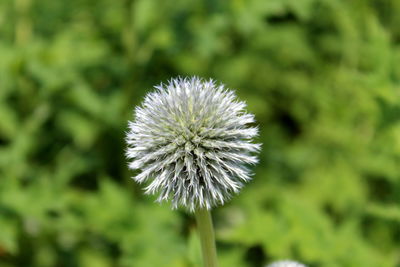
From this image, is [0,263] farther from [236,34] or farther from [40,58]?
[236,34]

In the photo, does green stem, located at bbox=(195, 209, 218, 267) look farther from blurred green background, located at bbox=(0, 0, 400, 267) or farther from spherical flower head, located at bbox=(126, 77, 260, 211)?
blurred green background, located at bbox=(0, 0, 400, 267)

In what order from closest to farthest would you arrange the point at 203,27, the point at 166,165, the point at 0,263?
the point at 166,165, the point at 203,27, the point at 0,263

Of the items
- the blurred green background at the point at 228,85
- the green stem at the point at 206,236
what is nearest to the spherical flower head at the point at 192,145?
the green stem at the point at 206,236

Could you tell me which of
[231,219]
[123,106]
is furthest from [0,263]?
[231,219]

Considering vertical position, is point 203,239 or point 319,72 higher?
point 319,72

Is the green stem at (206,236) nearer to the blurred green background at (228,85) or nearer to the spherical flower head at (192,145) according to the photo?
the spherical flower head at (192,145)

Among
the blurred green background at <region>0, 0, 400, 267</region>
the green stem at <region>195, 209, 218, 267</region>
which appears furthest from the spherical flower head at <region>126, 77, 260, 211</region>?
the blurred green background at <region>0, 0, 400, 267</region>

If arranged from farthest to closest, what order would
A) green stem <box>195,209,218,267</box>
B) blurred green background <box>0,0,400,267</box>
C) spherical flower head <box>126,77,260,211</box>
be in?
1. blurred green background <box>0,0,400,267</box>
2. spherical flower head <box>126,77,260,211</box>
3. green stem <box>195,209,218,267</box>

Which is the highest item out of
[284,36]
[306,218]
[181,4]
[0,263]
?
[284,36]
